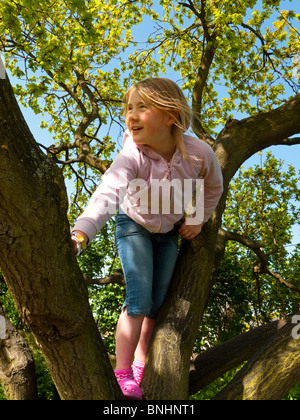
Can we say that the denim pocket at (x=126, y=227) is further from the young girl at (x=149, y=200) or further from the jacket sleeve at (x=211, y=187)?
the jacket sleeve at (x=211, y=187)

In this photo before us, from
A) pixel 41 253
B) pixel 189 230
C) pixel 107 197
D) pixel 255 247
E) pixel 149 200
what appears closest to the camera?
pixel 41 253

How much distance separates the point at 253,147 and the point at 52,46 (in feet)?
9.65

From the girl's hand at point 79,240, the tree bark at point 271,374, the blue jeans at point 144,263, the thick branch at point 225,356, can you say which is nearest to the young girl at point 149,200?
the blue jeans at point 144,263

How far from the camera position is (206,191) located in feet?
8.95

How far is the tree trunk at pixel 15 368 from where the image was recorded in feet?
10.6

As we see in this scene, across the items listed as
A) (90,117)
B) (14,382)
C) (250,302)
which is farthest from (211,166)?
(250,302)

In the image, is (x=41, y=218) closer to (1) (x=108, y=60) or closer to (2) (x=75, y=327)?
(2) (x=75, y=327)

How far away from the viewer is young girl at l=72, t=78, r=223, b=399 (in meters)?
2.33

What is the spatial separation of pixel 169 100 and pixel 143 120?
23 centimetres

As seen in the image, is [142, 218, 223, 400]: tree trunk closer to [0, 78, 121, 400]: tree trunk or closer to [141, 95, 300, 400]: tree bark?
[141, 95, 300, 400]: tree bark

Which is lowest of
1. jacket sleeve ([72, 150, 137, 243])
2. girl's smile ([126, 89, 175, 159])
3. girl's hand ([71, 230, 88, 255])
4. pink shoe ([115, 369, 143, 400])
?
pink shoe ([115, 369, 143, 400])

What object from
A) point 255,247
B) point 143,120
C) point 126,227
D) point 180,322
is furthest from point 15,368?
point 255,247

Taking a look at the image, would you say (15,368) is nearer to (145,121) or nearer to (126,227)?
(126,227)

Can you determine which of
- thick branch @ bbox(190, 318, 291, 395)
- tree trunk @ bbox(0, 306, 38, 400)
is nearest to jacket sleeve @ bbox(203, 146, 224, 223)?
thick branch @ bbox(190, 318, 291, 395)
